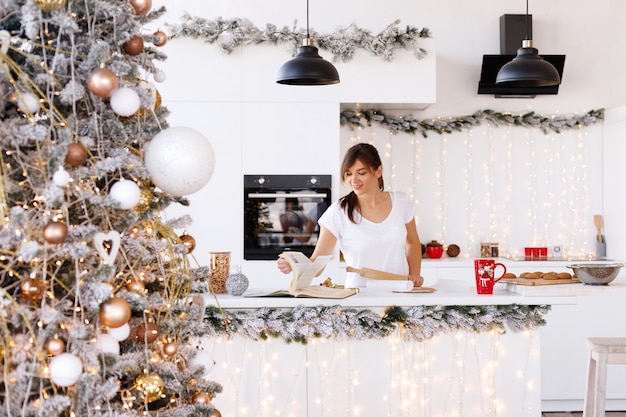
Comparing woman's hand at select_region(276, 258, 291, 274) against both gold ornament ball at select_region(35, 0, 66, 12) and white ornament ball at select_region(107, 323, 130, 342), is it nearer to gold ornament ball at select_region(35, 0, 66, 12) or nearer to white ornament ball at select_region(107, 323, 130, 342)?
white ornament ball at select_region(107, 323, 130, 342)

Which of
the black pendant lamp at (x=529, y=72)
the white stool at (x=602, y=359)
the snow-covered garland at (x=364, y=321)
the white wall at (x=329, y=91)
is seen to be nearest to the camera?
→ the snow-covered garland at (x=364, y=321)

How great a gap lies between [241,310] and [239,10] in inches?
122

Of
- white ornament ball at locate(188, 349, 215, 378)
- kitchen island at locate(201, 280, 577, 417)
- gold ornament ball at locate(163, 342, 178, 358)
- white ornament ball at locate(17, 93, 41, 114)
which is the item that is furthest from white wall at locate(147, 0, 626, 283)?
white ornament ball at locate(17, 93, 41, 114)

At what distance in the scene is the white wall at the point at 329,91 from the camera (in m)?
4.75

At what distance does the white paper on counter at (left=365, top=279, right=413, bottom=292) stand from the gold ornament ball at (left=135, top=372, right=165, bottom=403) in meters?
1.62

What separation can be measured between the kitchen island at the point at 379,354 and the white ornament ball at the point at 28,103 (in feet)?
5.06

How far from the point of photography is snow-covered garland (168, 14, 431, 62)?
4688 mm

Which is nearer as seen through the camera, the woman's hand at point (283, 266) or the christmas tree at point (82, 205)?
the christmas tree at point (82, 205)

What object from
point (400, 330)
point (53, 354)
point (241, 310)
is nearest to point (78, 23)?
point (53, 354)

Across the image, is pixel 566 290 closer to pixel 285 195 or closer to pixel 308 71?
pixel 308 71

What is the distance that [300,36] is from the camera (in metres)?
4.75

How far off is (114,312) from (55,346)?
12cm

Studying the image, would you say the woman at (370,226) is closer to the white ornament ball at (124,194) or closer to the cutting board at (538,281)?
the cutting board at (538,281)

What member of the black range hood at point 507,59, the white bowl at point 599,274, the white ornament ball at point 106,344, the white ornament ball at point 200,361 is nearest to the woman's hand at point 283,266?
the white ornament ball at point 200,361
